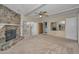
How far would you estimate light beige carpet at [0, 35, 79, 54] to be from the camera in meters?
2.16

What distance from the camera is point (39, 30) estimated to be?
89.4 inches

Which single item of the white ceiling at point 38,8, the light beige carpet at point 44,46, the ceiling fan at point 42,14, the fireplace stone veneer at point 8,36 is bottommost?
the light beige carpet at point 44,46

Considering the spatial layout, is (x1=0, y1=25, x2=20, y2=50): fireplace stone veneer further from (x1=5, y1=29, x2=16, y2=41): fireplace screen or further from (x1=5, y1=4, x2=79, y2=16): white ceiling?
(x1=5, y1=4, x2=79, y2=16): white ceiling

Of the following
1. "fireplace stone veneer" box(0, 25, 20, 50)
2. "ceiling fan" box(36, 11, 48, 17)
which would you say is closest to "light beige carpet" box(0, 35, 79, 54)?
"fireplace stone veneer" box(0, 25, 20, 50)

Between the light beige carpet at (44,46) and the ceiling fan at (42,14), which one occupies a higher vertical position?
the ceiling fan at (42,14)

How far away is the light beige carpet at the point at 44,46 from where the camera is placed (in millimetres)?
2160

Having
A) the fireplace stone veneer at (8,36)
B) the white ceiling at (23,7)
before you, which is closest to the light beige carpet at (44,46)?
the fireplace stone veneer at (8,36)

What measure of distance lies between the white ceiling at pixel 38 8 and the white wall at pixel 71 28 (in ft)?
0.67

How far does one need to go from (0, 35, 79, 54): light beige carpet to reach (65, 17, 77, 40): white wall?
0.09 m

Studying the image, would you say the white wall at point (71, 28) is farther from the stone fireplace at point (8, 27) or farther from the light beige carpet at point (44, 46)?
the stone fireplace at point (8, 27)

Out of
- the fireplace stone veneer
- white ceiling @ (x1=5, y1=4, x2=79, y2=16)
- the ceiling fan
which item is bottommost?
the fireplace stone veneer

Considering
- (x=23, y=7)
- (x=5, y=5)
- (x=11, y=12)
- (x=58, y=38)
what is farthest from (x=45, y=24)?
(x=5, y=5)

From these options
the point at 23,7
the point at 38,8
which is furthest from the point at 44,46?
the point at 23,7

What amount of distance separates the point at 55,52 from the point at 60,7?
2.64 feet
